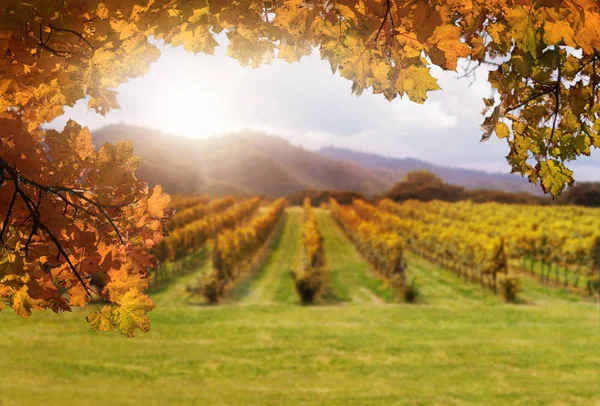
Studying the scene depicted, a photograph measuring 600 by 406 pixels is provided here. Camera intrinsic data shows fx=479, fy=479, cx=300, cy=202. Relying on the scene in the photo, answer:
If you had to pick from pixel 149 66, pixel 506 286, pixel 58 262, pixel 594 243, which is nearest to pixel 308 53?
pixel 149 66

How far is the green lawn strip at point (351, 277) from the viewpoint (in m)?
19.9

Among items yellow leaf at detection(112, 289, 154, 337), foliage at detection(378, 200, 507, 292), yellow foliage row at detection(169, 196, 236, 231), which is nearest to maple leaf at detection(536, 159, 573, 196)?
yellow leaf at detection(112, 289, 154, 337)

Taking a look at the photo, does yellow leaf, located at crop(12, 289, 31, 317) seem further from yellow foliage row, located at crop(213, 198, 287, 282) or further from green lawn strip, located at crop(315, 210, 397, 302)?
yellow foliage row, located at crop(213, 198, 287, 282)

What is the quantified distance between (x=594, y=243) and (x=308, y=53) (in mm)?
23615

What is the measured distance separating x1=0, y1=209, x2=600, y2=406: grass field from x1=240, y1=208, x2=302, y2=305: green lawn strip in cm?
464

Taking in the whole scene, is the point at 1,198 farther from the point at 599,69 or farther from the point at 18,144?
the point at 599,69

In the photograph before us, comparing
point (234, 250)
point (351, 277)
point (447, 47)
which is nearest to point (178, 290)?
point (234, 250)

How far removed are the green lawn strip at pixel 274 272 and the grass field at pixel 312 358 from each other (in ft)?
15.2

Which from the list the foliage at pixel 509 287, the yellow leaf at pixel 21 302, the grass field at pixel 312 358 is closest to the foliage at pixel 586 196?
the foliage at pixel 509 287

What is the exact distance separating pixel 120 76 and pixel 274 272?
2236 cm

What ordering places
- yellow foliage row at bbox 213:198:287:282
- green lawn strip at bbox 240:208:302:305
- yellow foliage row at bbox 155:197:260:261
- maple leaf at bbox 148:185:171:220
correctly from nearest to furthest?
maple leaf at bbox 148:185:171:220, green lawn strip at bbox 240:208:302:305, yellow foliage row at bbox 213:198:287:282, yellow foliage row at bbox 155:197:260:261

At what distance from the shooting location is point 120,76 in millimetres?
2549

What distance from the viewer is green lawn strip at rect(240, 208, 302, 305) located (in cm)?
1960

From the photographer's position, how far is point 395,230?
111 ft
